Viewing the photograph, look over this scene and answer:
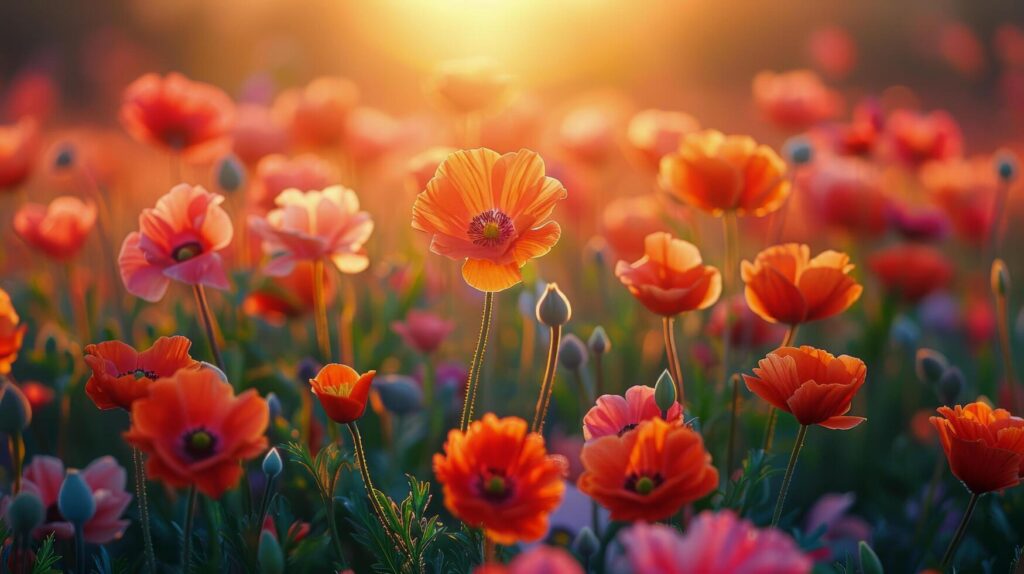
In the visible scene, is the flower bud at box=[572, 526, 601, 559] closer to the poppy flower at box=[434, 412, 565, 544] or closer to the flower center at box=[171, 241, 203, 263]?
the poppy flower at box=[434, 412, 565, 544]

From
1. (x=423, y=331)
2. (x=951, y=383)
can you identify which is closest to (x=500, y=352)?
(x=423, y=331)

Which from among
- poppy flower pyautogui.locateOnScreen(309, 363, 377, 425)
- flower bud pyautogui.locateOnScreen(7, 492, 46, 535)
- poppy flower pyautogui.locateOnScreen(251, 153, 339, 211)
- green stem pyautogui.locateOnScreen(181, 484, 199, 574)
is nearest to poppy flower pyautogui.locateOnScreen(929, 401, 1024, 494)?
poppy flower pyautogui.locateOnScreen(309, 363, 377, 425)

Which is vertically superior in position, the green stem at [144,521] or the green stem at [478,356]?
the green stem at [478,356]

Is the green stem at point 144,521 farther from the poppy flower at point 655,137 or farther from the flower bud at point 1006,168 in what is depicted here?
the flower bud at point 1006,168

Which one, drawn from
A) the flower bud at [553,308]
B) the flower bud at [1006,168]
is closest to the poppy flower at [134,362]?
the flower bud at [553,308]

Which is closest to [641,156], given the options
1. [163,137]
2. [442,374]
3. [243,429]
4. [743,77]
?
[442,374]

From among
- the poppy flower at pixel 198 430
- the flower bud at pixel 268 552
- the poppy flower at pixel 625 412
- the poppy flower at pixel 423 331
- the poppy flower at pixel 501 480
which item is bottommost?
the poppy flower at pixel 423 331

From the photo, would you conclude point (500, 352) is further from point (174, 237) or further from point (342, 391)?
point (342, 391)
